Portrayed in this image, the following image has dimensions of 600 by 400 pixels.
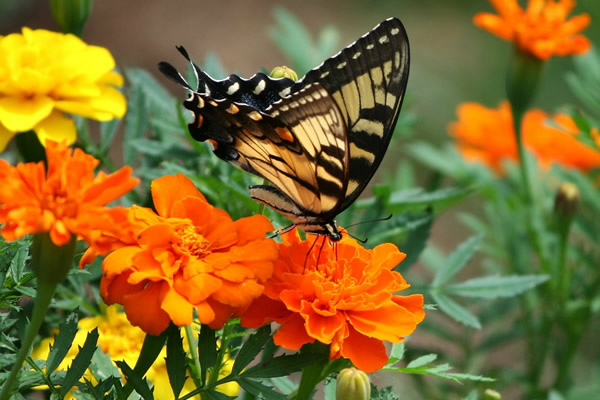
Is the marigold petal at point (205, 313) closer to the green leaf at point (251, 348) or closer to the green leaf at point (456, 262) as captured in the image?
the green leaf at point (251, 348)

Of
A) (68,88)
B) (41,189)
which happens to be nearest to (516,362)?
(68,88)

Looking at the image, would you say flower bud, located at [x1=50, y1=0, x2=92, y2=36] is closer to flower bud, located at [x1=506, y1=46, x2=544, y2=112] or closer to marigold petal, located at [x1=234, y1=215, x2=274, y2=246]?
marigold petal, located at [x1=234, y1=215, x2=274, y2=246]

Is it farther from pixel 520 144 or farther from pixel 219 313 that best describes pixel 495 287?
pixel 219 313

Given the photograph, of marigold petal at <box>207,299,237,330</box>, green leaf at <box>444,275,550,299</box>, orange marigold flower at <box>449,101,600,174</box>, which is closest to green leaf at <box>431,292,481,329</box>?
green leaf at <box>444,275,550,299</box>

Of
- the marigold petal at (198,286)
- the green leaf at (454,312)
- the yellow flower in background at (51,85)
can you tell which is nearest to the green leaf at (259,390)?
the marigold petal at (198,286)

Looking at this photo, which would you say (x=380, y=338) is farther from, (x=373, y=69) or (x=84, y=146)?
(x=84, y=146)

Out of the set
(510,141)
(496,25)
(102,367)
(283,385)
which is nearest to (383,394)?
(283,385)
